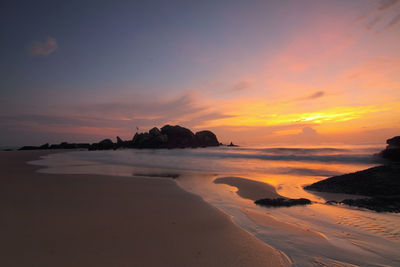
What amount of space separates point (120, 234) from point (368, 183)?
24.8 feet

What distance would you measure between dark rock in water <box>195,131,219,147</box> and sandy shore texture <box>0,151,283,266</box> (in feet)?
198

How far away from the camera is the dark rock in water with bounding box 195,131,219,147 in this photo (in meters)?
66.0

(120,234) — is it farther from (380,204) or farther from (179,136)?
(179,136)

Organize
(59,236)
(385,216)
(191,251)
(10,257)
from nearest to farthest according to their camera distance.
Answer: (10,257) < (191,251) < (59,236) < (385,216)

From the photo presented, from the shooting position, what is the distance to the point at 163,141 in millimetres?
56594

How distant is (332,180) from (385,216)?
3.16 m

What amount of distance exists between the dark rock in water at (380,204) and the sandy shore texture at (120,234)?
3576 millimetres

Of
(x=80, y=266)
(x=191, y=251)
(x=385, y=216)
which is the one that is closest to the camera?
(x=80, y=266)

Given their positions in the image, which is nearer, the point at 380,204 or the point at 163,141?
the point at 380,204

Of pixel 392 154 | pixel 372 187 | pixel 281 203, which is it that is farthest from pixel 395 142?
pixel 281 203

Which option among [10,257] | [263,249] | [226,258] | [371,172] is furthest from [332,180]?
[10,257]

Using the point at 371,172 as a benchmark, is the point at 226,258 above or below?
below

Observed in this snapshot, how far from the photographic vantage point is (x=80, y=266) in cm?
228

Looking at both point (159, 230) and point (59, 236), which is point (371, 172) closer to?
point (159, 230)
